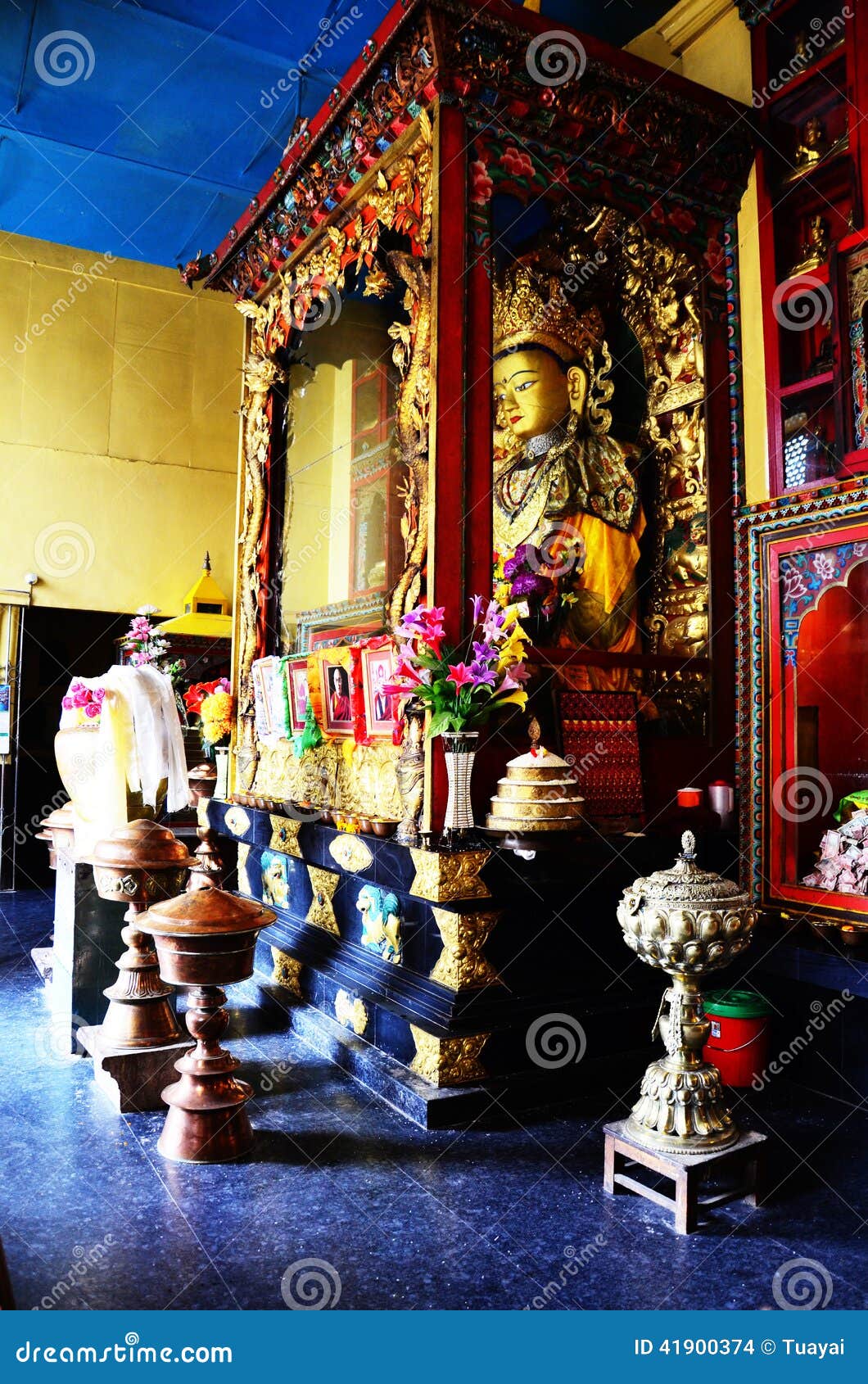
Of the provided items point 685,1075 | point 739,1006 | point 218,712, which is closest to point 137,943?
point 685,1075

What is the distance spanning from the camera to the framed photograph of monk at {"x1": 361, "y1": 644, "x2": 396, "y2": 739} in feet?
13.8

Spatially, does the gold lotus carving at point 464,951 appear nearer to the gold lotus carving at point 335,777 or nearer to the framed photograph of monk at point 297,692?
the gold lotus carving at point 335,777

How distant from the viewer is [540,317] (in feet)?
16.3

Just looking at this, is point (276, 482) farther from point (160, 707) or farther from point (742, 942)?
point (742, 942)

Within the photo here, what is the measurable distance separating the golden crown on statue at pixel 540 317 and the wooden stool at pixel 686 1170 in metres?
3.78

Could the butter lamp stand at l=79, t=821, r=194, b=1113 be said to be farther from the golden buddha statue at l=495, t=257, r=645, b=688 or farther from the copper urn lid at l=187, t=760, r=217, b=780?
the copper urn lid at l=187, t=760, r=217, b=780

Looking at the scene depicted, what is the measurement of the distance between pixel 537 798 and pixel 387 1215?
5.00 feet

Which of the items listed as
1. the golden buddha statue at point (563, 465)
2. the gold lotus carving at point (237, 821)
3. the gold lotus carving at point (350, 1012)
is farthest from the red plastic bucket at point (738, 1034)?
the gold lotus carving at point (237, 821)

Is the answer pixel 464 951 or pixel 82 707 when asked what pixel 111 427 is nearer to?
pixel 82 707

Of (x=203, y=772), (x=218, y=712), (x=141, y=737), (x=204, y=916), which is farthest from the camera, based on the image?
(x=203, y=772)

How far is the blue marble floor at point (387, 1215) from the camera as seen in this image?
2264 mm

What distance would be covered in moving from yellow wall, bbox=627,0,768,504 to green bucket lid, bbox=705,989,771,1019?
2215 mm

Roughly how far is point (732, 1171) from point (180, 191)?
693 centimetres

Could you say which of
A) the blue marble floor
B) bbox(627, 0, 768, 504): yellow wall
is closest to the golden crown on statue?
bbox(627, 0, 768, 504): yellow wall
